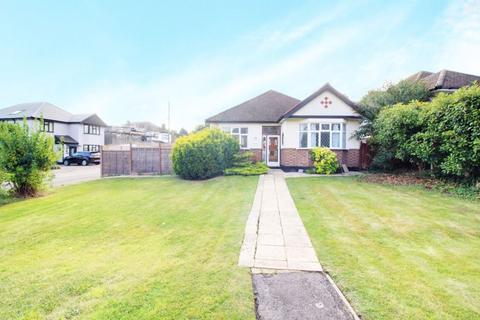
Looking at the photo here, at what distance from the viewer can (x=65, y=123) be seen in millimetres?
33594

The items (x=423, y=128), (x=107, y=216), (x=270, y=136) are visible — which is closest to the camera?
(x=107, y=216)

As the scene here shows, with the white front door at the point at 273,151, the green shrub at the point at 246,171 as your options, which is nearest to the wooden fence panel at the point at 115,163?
the green shrub at the point at 246,171

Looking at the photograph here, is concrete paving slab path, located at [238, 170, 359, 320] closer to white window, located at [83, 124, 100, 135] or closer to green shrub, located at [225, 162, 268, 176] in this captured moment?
green shrub, located at [225, 162, 268, 176]

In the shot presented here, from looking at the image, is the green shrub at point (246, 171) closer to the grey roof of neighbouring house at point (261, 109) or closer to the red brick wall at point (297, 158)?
the red brick wall at point (297, 158)

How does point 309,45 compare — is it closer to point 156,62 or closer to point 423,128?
point 423,128

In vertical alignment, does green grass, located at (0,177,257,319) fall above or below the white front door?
below

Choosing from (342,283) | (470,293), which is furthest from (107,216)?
(470,293)

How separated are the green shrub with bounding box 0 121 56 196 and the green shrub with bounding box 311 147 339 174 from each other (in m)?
13.0

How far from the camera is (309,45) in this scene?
49.9 feet

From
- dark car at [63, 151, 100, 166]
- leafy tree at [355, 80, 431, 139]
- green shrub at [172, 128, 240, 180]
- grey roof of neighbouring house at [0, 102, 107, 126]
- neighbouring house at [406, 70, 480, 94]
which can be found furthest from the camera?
grey roof of neighbouring house at [0, 102, 107, 126]

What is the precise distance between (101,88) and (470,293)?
79.4 ft

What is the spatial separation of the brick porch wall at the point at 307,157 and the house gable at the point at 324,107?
7.24 ft

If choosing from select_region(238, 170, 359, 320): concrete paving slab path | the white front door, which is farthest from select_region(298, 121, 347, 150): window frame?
select_region(238, 170, 359, 320): concrete paving slab path

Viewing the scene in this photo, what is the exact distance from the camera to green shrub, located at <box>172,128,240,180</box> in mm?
12445
